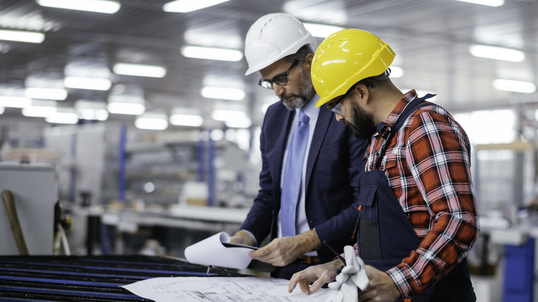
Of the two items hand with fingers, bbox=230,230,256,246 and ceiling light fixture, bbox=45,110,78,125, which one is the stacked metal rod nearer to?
hand with fingers, bbox=230,230,256,246

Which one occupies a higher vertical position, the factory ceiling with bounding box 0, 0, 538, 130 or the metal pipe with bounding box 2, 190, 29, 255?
the factory ceiling with bounding box 0, 0, 538, 130

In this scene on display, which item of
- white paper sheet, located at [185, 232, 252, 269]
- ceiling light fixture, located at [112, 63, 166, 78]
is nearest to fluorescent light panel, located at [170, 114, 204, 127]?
ceiling light fixture, located at [112, 63, 166, 78]

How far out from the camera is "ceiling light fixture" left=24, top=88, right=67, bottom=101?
14.4m

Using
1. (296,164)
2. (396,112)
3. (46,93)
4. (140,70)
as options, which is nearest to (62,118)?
(46,93)

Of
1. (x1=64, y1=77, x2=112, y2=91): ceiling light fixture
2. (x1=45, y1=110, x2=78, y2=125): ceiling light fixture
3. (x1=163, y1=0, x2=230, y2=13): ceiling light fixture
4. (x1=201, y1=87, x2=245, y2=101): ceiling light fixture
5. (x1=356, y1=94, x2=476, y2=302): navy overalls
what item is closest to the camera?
(x1=356, y1=94, x2=476, y2=302): navy overalls

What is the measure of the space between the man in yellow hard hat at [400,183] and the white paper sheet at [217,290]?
0.07m

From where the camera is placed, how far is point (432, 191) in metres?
1.15

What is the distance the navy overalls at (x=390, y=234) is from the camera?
1.22 meters

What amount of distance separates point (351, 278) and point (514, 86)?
42.5 feet

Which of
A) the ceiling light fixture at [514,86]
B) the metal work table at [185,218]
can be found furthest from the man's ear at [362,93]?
the ceiling light fixture at [514,86]

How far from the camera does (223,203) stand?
7910mm

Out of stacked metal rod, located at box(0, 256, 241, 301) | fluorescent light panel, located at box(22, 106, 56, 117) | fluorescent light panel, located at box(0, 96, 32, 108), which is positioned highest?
fluorescent light panel, located at box(0, 96, 32, 108)

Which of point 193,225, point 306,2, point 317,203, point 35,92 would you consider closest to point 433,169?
point 317,203

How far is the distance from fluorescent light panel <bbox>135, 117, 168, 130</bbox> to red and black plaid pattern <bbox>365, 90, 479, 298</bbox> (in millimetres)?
18568
